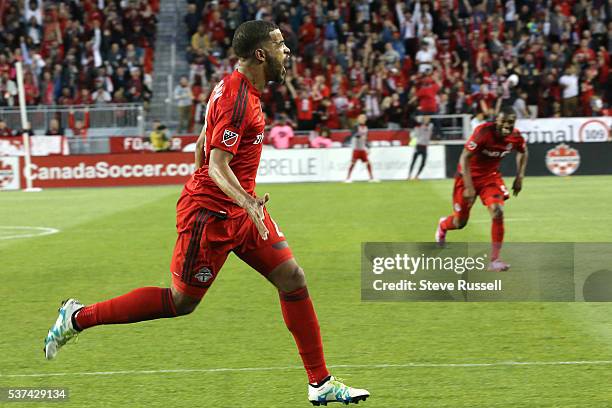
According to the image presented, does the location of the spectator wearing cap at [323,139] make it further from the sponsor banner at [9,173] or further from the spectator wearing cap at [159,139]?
the sponsor banner at [9,173]

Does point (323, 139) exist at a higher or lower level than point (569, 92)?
lower

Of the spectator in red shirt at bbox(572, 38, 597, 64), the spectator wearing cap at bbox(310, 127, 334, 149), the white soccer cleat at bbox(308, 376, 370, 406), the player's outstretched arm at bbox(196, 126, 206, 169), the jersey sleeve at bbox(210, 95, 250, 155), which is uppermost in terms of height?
the jersey sleeve at bbox(210, 95, 250, 155)

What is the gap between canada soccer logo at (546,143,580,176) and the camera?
90.3 ft

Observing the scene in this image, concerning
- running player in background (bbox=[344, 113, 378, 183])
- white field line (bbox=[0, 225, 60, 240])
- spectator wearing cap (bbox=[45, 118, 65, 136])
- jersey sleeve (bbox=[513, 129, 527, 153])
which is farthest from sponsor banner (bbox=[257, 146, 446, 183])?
jersey sleeve (bbox=[513, 129, 527, 153])

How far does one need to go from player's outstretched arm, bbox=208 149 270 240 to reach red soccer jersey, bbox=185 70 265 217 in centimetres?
5

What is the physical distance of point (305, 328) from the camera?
222 inches

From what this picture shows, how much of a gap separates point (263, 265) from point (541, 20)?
1135 inches

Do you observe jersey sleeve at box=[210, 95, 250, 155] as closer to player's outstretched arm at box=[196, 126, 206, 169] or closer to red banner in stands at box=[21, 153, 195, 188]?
player's outstretched arm at box=[196, 126, 206, 169]

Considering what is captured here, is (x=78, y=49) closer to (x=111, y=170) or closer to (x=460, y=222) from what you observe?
(x=111, y=170)

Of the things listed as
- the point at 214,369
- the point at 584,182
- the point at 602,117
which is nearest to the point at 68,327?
the point at 214,369

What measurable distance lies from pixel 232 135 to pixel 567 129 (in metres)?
24.7

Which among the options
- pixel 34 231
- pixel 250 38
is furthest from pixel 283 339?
pixel 34 231

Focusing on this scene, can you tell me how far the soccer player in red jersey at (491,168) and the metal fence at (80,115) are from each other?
19.3 m

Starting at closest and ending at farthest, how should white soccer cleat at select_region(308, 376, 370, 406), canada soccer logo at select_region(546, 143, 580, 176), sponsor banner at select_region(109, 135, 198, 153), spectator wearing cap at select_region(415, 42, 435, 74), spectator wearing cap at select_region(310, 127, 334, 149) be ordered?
1. white soccer cleat at select_region(308, 376, 370, 406)
2. canada soccer logo at select_region(546, 143, 580, 176)
3. spectator wearing cap at select_region(310, 127, 334, 149)
4. sponsor banner at select_region(109, 135, 198, 153)
5. spectator wearing cap at select_region(415, 42, 435, 74)
